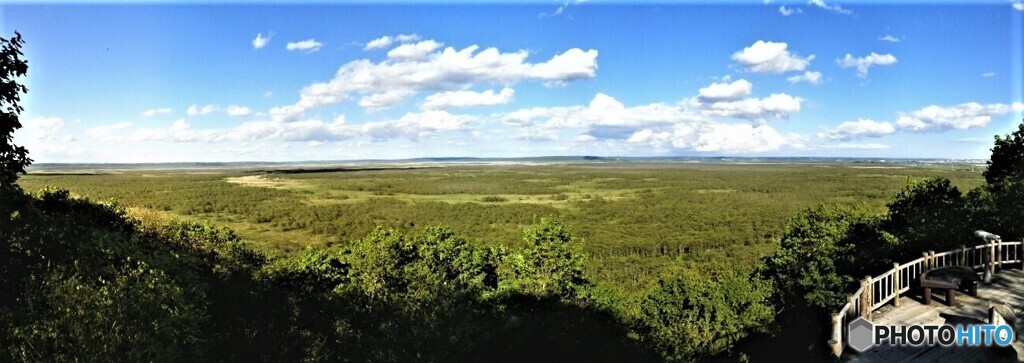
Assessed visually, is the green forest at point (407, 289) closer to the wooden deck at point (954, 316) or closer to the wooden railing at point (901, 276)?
the wooden railing at point (901, 276)

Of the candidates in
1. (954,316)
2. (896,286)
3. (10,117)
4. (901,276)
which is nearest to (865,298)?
(954,316)

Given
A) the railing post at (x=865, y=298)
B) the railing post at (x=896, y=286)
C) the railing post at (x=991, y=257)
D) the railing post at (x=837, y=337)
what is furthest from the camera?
the railing post at (x=991, y=257)

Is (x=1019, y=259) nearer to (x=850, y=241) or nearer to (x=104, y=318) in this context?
(x=104, y=318)

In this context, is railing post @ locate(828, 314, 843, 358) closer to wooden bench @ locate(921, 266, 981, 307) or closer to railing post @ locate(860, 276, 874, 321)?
railing post @ locate(860, 276, 874, 321)

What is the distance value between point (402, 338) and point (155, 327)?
26.6 feet

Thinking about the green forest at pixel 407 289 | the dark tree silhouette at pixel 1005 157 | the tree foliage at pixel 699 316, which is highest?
the dark tree silhouette at pixel 1005 157

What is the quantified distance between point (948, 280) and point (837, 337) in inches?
167

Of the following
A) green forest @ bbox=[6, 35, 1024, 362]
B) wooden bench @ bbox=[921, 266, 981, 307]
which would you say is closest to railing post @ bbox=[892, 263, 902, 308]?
wooden bench @ bbox=[921, 266, 981, 307]

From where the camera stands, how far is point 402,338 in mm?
18922

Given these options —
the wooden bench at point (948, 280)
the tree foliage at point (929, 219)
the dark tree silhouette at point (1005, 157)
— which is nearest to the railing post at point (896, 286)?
the wooden bench at point (948, 280)
